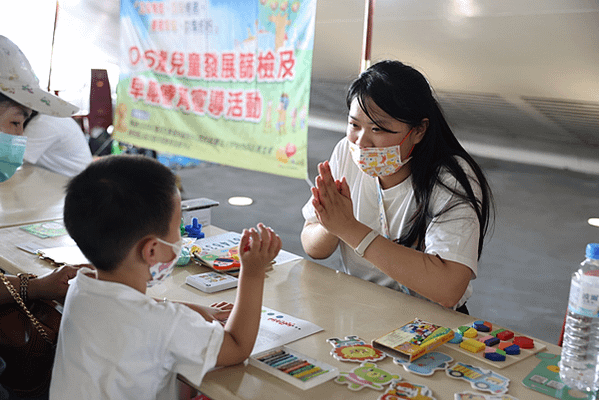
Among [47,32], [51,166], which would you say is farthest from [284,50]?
[47,32]

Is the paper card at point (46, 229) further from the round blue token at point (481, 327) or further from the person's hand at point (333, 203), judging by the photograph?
the round blue token at point (481, 327)

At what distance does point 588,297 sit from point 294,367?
1.84 feet

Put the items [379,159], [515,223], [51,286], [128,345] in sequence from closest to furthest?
[128,345]
[51,286]
[379,159]
[515,223]

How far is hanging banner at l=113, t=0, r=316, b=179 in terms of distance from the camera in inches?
123

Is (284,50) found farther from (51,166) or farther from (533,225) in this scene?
(533,225)

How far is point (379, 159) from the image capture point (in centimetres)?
159

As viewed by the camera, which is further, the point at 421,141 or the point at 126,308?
the point at 421,141

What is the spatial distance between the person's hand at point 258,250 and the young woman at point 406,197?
0.42 meters

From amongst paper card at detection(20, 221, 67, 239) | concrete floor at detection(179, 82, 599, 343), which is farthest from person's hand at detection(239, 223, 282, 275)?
concrete floor at detection(179, 82, 599, 343)

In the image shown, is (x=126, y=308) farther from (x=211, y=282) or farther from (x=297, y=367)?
(x=211, y=282)

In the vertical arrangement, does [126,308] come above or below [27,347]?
above

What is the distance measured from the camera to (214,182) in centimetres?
602

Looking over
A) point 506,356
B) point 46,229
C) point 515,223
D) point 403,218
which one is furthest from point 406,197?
point 515,223

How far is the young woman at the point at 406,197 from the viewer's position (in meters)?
1.44
